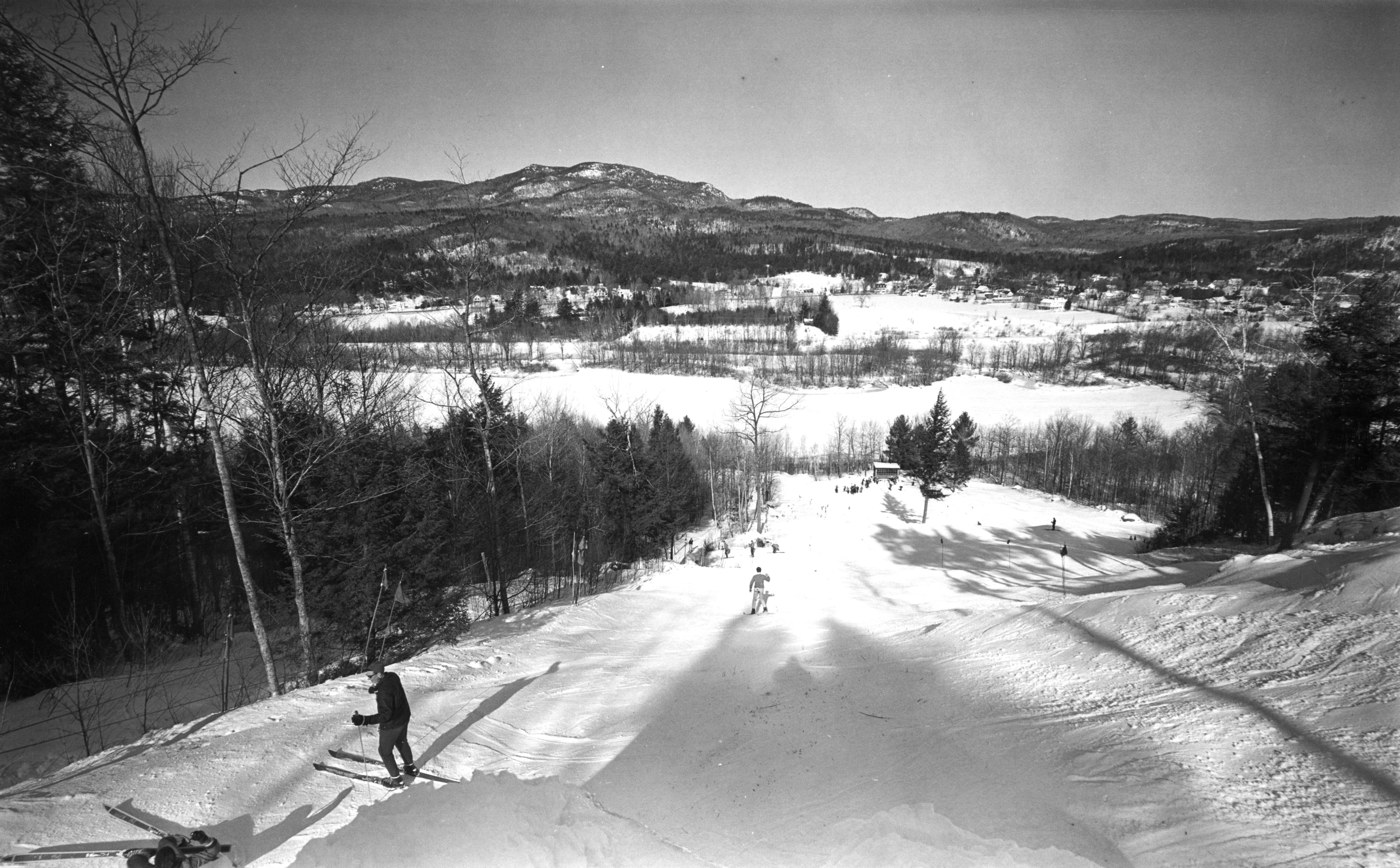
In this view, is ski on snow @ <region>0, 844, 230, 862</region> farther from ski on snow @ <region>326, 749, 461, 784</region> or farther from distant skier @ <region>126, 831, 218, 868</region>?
ski on snow @ <region>326, 749, 461, 784</region>

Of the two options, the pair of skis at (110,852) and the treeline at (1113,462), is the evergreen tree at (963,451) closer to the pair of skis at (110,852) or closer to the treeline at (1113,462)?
the treeline at (1113,462)

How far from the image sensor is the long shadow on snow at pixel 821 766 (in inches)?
187

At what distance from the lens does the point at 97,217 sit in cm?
1098

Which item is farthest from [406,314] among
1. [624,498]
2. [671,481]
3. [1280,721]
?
[1280,721]

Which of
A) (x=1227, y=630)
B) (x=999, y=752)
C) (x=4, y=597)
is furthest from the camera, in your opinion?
(x=4, y=597)

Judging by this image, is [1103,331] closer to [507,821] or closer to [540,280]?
[540,280]

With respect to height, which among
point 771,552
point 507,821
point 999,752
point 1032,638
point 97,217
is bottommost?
point 771,552

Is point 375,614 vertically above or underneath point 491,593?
above

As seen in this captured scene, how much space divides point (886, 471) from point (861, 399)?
129 feet

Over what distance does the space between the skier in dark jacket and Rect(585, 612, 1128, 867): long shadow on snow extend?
6.59 feet

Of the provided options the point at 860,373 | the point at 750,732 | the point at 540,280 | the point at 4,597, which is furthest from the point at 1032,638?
the point at 540,280

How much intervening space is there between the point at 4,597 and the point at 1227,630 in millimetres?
23235

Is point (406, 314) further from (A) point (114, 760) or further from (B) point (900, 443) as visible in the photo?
(B) point (900, 443)

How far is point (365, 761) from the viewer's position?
6.41 meters
